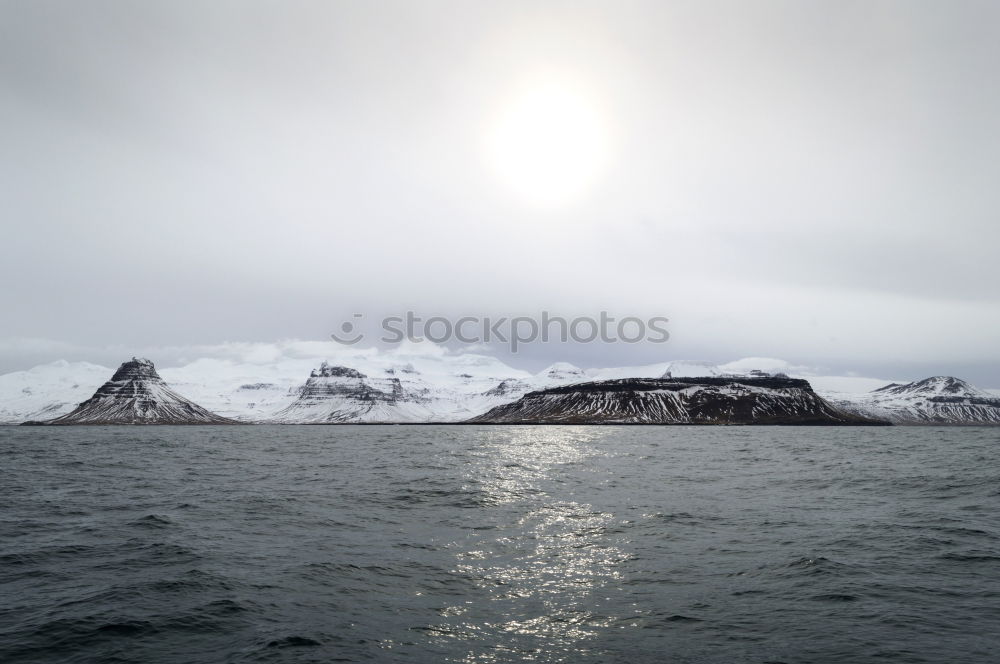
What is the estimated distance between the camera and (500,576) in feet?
70.0

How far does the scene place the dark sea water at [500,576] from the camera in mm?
15047

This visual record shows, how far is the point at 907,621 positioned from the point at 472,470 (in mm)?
48070

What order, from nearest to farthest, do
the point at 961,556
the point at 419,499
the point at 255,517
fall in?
1. the point at 961,556
2. the point at 255,517
3. the point at 419,499

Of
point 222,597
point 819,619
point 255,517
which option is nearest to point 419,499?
point 255,517

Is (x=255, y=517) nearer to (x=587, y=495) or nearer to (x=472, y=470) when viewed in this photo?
(x=587, y=495)

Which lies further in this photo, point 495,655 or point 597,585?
point 597,585

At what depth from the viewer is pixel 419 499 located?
3956 cm

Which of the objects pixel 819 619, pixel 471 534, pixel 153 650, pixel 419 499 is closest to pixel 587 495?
pixel 419 499

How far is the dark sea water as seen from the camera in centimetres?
1505

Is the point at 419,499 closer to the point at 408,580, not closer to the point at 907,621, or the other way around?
the point at 408,580

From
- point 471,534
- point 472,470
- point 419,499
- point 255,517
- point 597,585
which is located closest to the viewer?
point 597,585

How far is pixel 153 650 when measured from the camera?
1470 cm

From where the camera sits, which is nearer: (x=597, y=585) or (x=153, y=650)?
(x=153, y=650)

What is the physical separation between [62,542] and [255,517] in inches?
338
